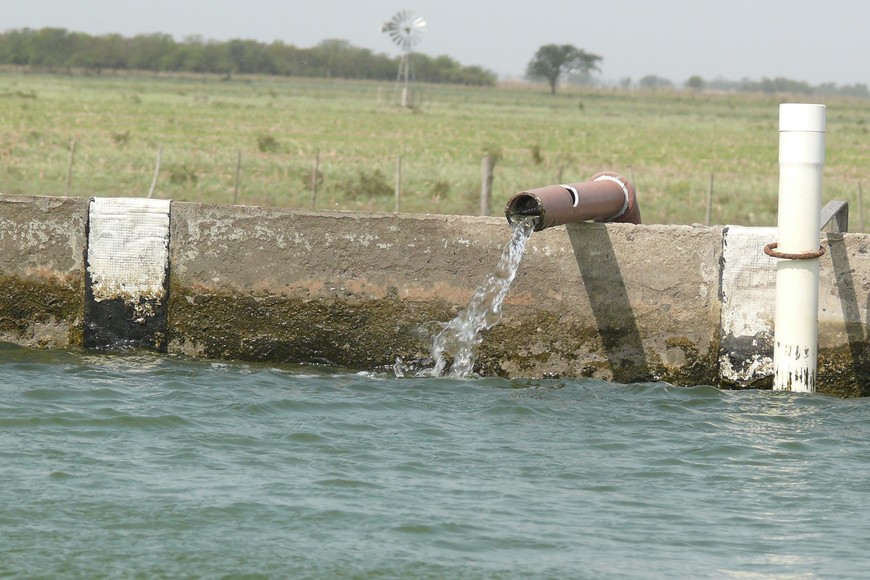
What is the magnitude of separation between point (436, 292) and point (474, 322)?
1.05 ft

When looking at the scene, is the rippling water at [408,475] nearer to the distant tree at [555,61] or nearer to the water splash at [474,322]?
the water splash at [474,322]

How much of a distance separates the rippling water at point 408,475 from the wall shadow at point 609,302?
0.19 metres

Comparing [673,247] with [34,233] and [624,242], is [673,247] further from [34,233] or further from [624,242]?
[34,233]

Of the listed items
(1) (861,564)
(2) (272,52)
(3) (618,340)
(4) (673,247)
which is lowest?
(1) (861,564)

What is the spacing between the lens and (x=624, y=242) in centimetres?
807

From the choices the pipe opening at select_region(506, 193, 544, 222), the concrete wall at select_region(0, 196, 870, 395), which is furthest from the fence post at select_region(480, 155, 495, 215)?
the pipe opening at select_region(506, 193, 544, 222)

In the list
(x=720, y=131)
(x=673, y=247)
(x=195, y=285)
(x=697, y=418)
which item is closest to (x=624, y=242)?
(x=673, y=247)

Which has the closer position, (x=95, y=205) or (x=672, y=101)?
(x=95, y=205)

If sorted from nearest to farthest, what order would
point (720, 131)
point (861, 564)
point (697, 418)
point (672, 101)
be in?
point (861, 564) → point (697, 418) → point (720, 131) → point (672, 101)

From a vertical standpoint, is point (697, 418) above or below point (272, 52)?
below

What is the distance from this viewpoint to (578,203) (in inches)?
311

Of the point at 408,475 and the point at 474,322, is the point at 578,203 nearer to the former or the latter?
the point at 474,322

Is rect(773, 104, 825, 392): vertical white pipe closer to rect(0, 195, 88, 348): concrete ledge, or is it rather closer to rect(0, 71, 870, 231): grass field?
rect(0, 195, 88, 348): concrete ledge

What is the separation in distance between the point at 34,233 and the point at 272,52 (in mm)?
162106
